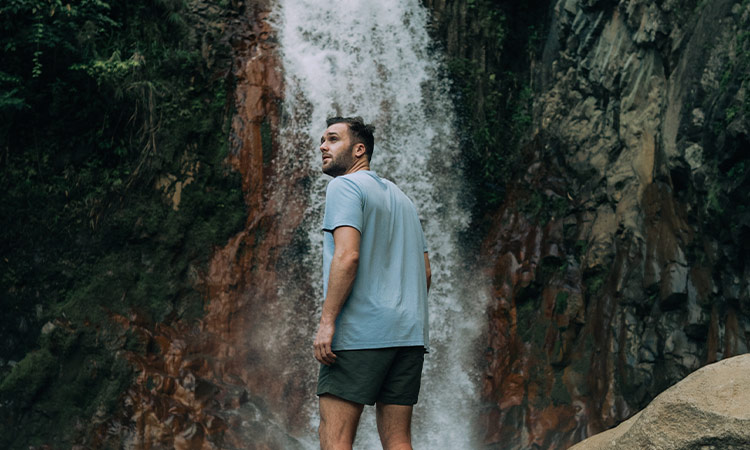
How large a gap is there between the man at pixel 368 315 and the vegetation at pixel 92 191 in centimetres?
509

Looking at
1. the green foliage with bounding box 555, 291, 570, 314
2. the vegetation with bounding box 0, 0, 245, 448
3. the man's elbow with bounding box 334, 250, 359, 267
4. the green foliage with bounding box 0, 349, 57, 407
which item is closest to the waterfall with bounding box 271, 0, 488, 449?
the green foliage with bounding box 555, 291, 570, 314

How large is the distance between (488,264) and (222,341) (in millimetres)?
3120

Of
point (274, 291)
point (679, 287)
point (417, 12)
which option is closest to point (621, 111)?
point (679, 287)

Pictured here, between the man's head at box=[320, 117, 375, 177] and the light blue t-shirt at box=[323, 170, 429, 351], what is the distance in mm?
122

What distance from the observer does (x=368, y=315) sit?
2.90 metres

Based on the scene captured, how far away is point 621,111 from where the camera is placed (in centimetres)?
731

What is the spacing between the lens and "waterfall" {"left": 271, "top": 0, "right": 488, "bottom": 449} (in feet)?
25.8

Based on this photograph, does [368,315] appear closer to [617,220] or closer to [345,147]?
[345,147]

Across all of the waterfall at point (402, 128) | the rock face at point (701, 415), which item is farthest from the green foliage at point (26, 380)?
the rock face at point (701, 415)

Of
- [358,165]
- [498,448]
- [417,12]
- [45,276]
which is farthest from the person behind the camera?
[417,12]

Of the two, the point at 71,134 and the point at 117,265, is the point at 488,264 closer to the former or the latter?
the point at 117,265

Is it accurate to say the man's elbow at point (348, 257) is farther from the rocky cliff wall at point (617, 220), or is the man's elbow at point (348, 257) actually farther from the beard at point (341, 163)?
the rocky cliff wall at point (617, 220)

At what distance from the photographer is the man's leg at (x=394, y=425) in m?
2.92

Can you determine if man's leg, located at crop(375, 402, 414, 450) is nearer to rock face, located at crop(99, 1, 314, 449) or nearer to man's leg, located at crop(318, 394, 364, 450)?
man's leg, located at crop(318, 394, 364, 450)
